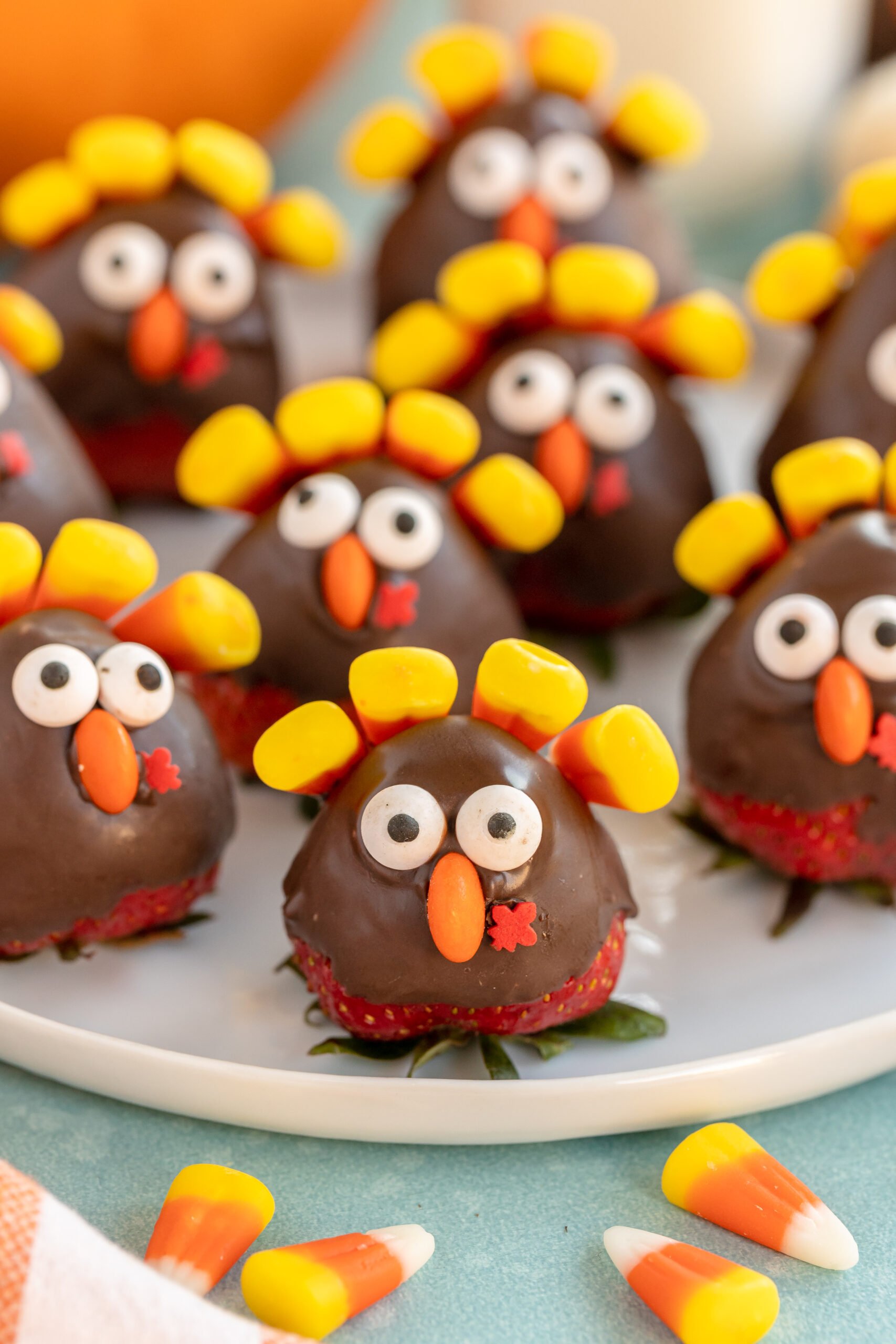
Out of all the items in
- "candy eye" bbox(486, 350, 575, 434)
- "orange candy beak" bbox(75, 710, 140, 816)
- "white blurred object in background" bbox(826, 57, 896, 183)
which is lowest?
"orange candy beak" bbox(75, 710, 140, 816)

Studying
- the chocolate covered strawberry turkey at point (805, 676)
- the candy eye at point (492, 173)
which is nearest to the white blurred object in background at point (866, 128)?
the candy eye at point (492, 173)

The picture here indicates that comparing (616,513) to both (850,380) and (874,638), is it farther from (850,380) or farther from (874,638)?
(874,638)

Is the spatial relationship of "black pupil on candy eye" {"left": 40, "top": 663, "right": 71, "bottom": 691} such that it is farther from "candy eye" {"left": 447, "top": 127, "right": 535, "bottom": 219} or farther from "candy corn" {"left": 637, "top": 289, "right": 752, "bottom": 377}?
"candy eye" {"left": 447, "top": 127, "right": 535, "bottom": 219}

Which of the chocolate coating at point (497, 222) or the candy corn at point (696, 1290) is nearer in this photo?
the candy corn at point (696, 1290)

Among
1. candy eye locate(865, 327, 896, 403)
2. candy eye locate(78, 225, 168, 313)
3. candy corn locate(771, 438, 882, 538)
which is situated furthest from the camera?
candy eye locate(78, 225, 168, 313)

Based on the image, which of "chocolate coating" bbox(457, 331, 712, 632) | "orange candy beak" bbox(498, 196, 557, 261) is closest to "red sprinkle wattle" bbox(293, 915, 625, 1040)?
"chocolate coating" bbox(457, 331, 712, 632)

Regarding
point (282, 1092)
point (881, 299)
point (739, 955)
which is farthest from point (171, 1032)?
point (881, 299)

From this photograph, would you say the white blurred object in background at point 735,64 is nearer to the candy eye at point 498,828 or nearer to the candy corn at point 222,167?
the candy corn at point 222,167

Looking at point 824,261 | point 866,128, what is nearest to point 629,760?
point 824,261
